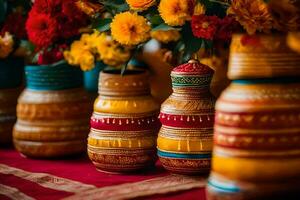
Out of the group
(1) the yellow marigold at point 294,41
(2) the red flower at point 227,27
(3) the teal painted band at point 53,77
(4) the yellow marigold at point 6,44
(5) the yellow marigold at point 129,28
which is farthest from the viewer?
(4) the yellow marigold at point 6,44

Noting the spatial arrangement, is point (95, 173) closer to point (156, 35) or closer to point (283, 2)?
point (156, 35)

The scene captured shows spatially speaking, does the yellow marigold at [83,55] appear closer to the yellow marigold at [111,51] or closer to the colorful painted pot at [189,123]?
the yellow marigold at [111,51]

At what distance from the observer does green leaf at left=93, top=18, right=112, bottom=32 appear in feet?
4.06

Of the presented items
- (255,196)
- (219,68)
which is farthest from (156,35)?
(255,196)

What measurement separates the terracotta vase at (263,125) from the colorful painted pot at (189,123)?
0.20 meters

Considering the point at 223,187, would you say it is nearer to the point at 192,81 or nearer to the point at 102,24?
the point at 192,81

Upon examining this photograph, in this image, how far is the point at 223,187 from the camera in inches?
35.5

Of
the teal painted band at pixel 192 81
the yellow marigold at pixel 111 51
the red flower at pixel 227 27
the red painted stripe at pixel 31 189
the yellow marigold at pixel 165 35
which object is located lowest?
the red painted stripe at pixel 31 189

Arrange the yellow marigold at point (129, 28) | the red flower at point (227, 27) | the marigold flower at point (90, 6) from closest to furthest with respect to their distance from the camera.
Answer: the red flower at point (227, 27) < the yellow marigold at point (129, 28) < the marigold flower at point (90, 6)

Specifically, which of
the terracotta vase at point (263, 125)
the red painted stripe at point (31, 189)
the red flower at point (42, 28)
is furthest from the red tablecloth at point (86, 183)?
the red flower at point (42, 28)

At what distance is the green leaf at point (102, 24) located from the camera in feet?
4.06

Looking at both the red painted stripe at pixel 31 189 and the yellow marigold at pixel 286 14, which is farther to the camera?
the red painted stripe at pixel 31 189

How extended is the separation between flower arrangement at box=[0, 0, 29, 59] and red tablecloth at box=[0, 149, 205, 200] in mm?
300

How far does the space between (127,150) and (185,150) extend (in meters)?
0.13
